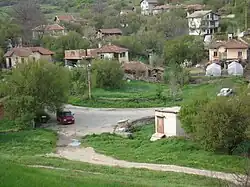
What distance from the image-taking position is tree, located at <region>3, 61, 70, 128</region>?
96.5 ft

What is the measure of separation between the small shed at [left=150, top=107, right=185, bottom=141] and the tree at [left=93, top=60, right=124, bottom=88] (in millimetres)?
17876

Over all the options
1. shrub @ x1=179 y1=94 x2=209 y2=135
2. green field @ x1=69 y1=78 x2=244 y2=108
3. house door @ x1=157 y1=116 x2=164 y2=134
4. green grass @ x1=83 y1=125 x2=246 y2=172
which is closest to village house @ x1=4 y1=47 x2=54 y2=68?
green field @ x1=69 y1=78 x2=244 y2=108

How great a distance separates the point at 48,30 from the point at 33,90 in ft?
139

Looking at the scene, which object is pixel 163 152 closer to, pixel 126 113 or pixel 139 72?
pixel 126 113

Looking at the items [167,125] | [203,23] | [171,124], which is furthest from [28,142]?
[203,23]

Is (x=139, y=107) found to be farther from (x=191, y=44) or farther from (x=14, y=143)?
(x=191, y=44)

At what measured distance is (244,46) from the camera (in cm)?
5319

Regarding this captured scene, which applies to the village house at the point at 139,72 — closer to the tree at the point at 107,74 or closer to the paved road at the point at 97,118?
the tree at the point at 107,74

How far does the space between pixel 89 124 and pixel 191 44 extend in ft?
89.7

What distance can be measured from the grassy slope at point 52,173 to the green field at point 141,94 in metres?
10.1

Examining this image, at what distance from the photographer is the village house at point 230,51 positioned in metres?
53.5

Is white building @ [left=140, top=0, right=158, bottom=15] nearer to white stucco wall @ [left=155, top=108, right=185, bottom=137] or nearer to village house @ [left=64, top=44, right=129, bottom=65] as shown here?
village house @ [left=64, top=44, right=129, bottom=65]

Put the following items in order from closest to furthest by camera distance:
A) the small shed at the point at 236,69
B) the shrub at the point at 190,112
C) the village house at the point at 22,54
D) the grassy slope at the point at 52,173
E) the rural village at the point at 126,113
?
the grassy slope at the point at 52,173, the rural village at the point at 126,113, the shrub at the point at 190,112, the small shed at the point at 236,69, the village house at the point at 22,54

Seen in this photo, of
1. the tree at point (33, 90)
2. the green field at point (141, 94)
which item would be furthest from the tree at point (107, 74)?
the tree at point (33, 90)
